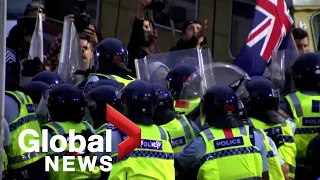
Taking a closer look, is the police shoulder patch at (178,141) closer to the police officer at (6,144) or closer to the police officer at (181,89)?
the police officer at (181,89)

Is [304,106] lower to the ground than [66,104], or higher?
lower

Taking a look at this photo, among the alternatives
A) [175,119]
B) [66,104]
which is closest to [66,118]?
[66,104]

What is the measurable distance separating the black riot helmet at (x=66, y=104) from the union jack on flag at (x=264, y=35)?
130 inches

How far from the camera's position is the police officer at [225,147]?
7555 mm

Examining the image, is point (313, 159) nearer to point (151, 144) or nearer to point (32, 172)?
point (151, 144)

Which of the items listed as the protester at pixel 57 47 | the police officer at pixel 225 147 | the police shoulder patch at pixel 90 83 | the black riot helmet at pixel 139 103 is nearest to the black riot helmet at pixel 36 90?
the police shoulder patch at pixel 90 83

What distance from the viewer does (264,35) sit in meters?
10.7

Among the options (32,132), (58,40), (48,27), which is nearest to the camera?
(32,132)

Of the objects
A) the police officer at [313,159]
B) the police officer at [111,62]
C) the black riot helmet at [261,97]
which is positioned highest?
the police officer at [111,62]

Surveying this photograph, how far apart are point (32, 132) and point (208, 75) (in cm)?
225

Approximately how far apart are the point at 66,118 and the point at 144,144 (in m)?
0.85

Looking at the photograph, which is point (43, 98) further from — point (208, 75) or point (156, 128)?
point (208, 75)

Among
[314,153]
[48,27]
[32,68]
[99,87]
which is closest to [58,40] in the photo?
[32,68]

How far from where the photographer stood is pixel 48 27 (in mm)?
12961
